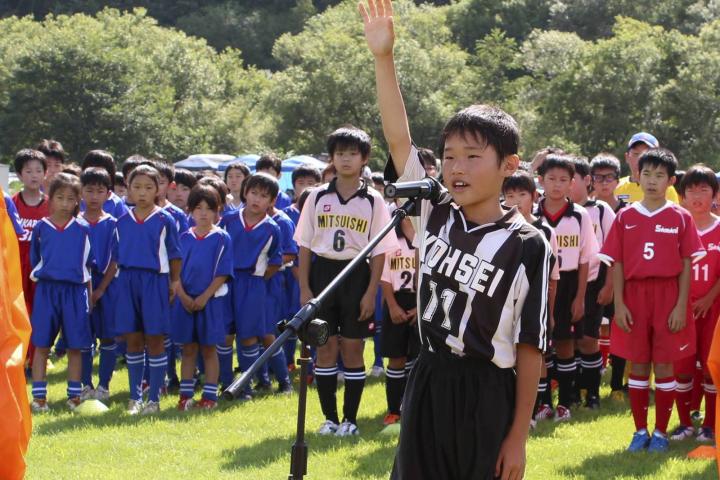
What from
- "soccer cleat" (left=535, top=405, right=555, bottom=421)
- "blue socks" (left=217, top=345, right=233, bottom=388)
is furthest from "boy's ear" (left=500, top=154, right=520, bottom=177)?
"blue socks" (left=217, top=345, right=233, bottom=388)

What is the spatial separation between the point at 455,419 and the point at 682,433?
4.01 meters

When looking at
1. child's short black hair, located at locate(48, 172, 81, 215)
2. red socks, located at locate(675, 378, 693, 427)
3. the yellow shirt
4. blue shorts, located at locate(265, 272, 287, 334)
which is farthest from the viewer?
the yellow shirt

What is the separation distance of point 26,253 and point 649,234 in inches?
215

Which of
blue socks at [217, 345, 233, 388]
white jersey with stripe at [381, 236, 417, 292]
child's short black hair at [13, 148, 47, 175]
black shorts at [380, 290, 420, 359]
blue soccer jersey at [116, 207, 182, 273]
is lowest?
blue socks at [217, 345, 233, 388]

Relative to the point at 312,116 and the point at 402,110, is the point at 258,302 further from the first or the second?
the point at 312,116

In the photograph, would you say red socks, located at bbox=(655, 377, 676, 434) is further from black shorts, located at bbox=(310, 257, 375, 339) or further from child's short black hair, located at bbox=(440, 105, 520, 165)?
child's short black hair, located at bbox=(440, 105, 520, 165)

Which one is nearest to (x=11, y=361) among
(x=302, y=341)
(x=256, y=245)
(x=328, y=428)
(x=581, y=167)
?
(x=302, y=341)

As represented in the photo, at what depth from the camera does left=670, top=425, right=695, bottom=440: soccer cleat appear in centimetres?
702

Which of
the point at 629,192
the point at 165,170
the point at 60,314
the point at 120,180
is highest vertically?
the point at 165,170

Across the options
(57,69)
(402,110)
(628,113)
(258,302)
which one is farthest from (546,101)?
(402,110)

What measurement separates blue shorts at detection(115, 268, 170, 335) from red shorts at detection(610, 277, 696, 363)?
137 inches

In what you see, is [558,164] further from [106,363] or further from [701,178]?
[106,363]

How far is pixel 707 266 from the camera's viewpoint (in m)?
7.14

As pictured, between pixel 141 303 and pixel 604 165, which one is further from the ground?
pixel 604 165
